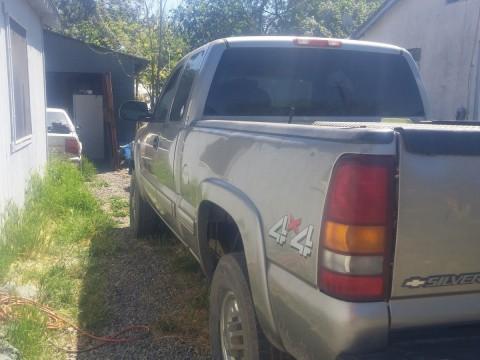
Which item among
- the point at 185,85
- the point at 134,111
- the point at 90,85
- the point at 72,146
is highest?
the point at 90,85

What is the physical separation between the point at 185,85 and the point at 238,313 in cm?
239

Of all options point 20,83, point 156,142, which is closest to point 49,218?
point 20,83

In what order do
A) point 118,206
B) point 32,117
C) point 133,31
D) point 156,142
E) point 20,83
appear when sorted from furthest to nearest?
point 133,31
point 118,206
point 32,117
point 20,83
point 156,142

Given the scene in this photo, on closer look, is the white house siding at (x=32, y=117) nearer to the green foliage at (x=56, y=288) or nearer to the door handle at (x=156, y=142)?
the green foliage at (x=56, y=288)

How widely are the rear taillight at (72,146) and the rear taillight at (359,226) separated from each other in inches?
393

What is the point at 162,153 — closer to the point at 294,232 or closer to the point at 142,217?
the point at 142,217

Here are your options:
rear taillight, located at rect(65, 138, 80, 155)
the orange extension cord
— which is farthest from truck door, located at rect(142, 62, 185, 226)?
rear taillight, located at rect(65, 138, 80, 155)

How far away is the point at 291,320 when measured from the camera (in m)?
2.19

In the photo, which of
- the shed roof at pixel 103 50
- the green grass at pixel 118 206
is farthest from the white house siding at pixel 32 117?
the shed roof at pixel 103 50

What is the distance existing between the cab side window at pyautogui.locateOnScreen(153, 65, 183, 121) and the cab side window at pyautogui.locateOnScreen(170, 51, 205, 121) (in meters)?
0.25

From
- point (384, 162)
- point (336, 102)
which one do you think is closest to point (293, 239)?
point (384, 162)

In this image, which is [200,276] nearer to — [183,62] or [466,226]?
[183,62]

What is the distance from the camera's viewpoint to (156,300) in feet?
15.5

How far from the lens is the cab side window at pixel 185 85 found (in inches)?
168
